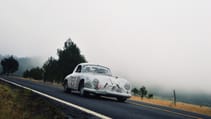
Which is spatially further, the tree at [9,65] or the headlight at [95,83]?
the tree at [9,65]

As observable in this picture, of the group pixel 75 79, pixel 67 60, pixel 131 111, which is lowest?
pixel 131 111

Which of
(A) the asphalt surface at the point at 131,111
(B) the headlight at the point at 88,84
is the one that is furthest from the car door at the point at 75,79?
(A) the asphalt surface at the point at 131,111

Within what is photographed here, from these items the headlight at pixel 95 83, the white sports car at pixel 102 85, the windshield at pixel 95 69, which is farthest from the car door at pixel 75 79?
the headlight at pixel 95 83

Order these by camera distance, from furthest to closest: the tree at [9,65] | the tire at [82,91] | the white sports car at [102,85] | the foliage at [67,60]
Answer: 1. the tree at [9,65]
2. the foliage at [67,60]
3. the tire at [82,91]
4. the white sports car at [102,85]

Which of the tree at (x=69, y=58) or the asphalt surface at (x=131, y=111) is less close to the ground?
the tree at (x=69, y=58)

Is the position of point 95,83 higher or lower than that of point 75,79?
lower

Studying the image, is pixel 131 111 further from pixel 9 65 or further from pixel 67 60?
pixel 9 65

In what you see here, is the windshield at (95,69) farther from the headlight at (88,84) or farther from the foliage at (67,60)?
the foliage at (67,60)

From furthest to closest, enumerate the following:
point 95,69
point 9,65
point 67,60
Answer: point 9,65
point 67,60
point 95,69

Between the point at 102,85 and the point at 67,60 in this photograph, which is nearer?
the point at 102,85

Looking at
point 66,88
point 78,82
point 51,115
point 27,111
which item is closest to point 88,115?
point 51,115

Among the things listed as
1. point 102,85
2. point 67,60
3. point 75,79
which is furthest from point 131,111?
point 67,60

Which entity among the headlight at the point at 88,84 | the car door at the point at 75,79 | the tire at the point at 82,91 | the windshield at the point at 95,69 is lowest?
the tire at the point at 82,91

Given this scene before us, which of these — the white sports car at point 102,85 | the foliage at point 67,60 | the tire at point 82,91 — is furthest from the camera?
the foliage at point 67,60
